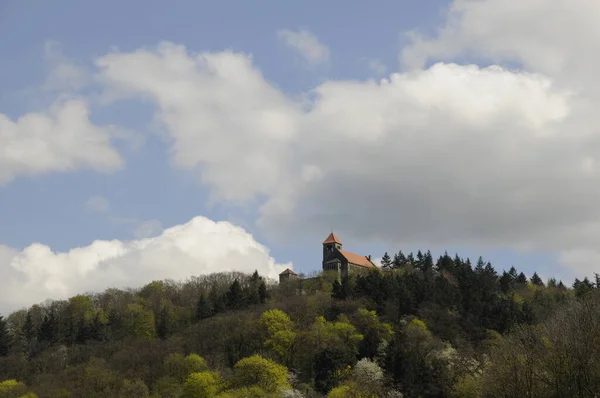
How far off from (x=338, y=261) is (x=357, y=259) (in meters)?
5.04

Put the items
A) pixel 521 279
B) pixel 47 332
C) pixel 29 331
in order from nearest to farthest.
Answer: pixel 47 332, pixel 29 331, pixel 521 279

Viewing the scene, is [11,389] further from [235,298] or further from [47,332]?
[235,298]

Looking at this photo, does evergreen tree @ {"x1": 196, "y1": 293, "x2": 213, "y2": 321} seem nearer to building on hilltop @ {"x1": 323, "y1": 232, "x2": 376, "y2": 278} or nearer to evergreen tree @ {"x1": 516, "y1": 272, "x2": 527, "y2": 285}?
building on hilltop @ {"x1": 323, "y1": 232, "x2": 376, "y2": 278}

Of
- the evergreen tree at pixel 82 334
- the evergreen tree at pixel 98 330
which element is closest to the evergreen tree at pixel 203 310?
the evergreen tree at pixel 98 330

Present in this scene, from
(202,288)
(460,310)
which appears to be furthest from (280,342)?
(202,288)

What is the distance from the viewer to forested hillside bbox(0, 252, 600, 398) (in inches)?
1810

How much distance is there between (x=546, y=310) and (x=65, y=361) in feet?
233

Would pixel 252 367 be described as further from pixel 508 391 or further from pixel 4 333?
pixel 4 333

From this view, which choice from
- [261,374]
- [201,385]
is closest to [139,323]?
[201,385]

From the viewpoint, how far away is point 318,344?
83.6m

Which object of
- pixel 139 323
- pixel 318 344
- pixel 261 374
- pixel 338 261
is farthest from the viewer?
pixel 338 261

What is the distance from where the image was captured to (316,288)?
124125 millimetres

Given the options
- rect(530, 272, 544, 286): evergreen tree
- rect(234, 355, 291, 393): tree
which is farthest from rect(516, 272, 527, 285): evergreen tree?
rect(234, 355, 291, 393): tree

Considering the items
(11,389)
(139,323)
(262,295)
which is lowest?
(11,389)
